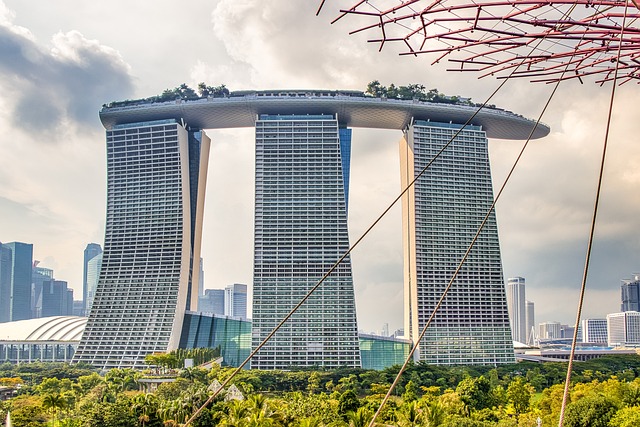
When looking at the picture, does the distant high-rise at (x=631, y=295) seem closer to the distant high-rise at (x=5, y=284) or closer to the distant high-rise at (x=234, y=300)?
the distant high-rise at (x=234, y=300)

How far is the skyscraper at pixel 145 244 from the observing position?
221ft

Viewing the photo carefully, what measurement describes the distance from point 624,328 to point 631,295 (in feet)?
39.0

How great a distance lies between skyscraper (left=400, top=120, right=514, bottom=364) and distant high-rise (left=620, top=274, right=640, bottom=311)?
114 metres

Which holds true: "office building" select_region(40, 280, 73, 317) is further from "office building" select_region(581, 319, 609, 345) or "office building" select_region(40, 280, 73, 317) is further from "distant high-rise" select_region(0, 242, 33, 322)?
"office building" select_region(581, 319, 609, 345)

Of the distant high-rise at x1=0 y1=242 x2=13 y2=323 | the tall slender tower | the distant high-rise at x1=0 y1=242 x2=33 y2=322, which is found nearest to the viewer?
the tall slender tower

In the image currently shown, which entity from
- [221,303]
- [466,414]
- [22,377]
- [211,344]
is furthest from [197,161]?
[221,303]

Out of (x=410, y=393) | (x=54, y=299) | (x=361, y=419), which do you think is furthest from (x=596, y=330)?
(x=361, y=419)

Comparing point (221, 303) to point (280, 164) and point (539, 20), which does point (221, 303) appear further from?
point (539, 20)

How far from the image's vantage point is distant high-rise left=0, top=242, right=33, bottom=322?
521 feet

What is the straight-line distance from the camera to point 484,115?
6962 centimetres

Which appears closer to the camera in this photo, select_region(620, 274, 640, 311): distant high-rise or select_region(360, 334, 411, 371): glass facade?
select_region(360, 334, 411, 371): glass facade

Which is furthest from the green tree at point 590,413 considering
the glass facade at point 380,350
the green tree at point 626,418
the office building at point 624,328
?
the office building at point 624,328

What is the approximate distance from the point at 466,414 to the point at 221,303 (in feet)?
533

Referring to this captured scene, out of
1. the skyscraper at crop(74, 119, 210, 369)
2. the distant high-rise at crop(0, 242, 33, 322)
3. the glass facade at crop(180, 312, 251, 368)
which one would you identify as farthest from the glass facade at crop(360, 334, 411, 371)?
the distant high-rise at crop(0, 242, 33, 322)
